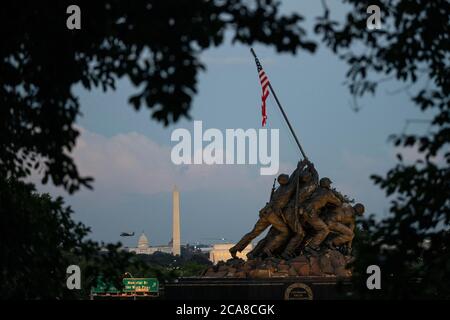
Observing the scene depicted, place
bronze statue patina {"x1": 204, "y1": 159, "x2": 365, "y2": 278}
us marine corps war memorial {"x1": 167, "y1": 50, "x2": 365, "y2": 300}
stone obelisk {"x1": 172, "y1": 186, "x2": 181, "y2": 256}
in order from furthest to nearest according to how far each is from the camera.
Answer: stone obelisk {"x1": 172, "y1": 186, "x2": 181, "y2": 256}
bronze statue patina {"x1": 204, "y1": 159, "x2": 365, "y2": 278}
us marine corps war memorial {"x1": 167, "y1": 50, "x2": 365, "y2": 300}

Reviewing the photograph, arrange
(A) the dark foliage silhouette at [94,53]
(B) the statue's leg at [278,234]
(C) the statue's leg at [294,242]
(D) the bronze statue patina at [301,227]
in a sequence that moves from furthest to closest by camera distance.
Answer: (B) the statue's leg at [278,234] → (C) the statue's leg at [294,242] → (D) the bronze statue patina at [301,227] → (A) the dark foliage silhouette at [94,53]

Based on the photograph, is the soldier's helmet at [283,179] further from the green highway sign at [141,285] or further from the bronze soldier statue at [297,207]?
the green highway sign at [141,285]

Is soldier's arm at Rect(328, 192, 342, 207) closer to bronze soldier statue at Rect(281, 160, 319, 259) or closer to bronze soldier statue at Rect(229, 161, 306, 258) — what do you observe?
bronze soldier statue at Rect(281, 160, 319, 259)

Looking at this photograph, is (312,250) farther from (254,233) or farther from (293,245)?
(254,233)

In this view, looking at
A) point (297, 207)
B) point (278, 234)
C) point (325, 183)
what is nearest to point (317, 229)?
point (297, 207)

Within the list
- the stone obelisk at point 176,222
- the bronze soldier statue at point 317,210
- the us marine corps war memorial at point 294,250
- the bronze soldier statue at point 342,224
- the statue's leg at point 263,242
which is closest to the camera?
the us marine corps war memorial at point 294,250

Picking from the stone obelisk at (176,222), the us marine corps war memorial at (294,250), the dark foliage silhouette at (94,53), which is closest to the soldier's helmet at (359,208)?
the us marine corps war memorial at (294,250)

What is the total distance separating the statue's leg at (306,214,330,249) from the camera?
2939 centimetres

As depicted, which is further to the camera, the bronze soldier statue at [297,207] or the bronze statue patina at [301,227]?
the bronze soldier statue at [297,207]

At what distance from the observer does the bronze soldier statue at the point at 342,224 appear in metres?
29.9

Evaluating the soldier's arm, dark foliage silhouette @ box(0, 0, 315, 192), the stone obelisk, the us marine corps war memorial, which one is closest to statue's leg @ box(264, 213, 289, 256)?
the us marine corps war memorial

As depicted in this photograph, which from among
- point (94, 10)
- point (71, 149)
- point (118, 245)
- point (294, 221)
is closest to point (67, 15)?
point (94, 10)
